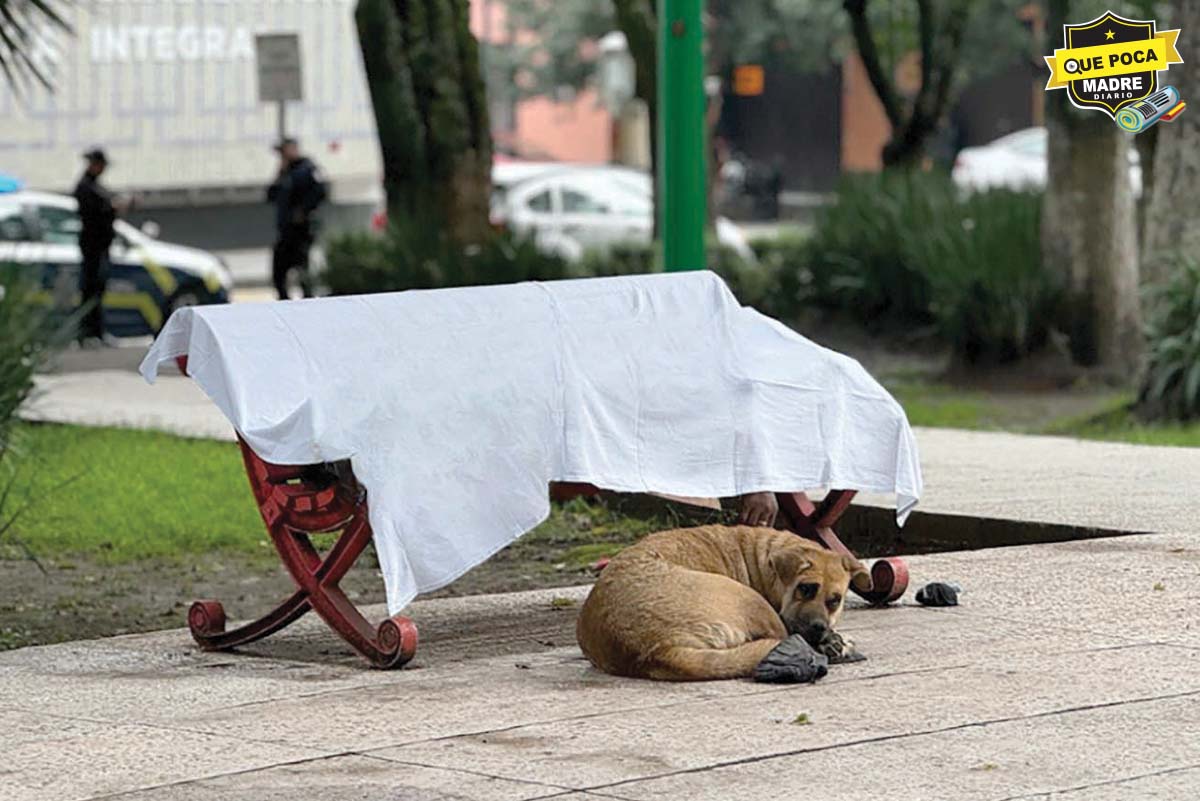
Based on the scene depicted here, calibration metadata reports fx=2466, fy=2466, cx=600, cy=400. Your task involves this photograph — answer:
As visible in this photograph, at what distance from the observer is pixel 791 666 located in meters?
6.60

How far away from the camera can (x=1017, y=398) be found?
1670 cm

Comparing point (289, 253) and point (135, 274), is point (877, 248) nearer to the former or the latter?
point (289, 253)

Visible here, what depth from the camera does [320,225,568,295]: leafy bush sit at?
1803 centimetres

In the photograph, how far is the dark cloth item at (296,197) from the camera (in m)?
22.3

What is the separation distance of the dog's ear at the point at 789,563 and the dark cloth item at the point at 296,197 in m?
15.6

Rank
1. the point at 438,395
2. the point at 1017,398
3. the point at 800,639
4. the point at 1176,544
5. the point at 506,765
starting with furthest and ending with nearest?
the point at 1017,398 < the point at 1176,544 < the point at 438,395 < the point at 800,639 < the point at 506,765

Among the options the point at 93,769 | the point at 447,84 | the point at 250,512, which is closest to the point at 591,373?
the point at 93,769

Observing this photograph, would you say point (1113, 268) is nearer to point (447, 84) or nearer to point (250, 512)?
point (447, 84)

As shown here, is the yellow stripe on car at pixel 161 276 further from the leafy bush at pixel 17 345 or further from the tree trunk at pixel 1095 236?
the tree trunk at pixel 1095 236

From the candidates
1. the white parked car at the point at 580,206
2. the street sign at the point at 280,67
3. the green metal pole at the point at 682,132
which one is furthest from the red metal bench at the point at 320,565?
the white parked car at the point at 580,206

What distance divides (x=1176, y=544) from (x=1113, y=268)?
824 cm

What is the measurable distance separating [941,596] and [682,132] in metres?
4.29

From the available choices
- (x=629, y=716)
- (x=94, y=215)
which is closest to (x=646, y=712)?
(x=629, y=716)

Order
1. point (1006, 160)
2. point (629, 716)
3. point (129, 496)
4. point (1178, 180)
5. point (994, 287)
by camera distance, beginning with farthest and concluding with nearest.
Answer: point (1006, 160), point (994, 287), point (1178, 180), point (129, 496), point (629, 716)
